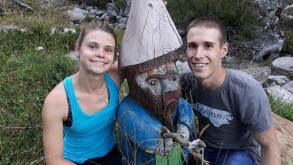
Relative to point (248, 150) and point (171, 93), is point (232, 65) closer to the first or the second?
point (248, 150)

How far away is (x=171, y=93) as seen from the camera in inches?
70.6

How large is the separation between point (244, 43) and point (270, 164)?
5271 millimetres

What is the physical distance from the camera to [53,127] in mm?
1748

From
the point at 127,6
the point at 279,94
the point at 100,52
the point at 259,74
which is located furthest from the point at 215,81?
the point at 127,6

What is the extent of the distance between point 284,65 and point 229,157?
4369 mm

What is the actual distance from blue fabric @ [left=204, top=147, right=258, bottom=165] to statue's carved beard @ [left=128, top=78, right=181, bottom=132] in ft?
1.92

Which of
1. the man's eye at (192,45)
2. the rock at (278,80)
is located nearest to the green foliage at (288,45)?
the rock at (278,80)

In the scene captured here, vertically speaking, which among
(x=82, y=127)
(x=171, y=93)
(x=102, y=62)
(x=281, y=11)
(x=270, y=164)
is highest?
(x=281, y=11)

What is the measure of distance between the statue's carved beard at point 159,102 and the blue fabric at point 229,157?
58cm

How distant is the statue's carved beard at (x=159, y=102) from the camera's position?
1782mm

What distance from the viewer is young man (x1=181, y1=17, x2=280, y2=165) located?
6.03 ft

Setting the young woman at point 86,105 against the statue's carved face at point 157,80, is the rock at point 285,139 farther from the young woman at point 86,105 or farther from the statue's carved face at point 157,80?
the young woman at point 86,105

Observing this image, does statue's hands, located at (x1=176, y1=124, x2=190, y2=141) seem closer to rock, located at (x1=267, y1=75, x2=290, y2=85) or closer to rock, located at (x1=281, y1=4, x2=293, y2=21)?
rock, located at (x1=267, y1=75, x2=290, y2=85)

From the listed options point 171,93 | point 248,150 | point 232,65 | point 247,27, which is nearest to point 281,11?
point 247,27
